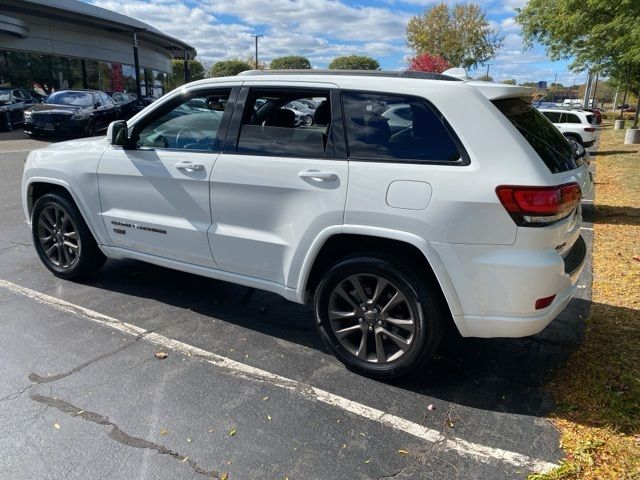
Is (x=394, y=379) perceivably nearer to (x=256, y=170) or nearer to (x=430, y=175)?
(x=430, y=175)

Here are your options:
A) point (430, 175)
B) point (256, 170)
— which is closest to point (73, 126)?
point (256, 170)

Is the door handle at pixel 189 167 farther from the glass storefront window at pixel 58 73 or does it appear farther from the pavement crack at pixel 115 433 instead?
the glass storefront window at pixel 58 73

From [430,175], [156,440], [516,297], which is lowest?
[156,440]

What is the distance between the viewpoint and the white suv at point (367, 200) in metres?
2.81

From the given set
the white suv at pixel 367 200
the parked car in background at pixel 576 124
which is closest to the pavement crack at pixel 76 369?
the white suv at pixel 367 200

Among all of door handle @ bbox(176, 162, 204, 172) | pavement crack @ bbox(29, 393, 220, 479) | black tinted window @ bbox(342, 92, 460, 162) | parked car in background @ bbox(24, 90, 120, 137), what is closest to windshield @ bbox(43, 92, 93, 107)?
parked car in background @ bbox(24, 90, 120, 137)

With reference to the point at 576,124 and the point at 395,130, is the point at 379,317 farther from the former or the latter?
the point at 576,124

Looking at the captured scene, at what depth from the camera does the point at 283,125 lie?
382cm

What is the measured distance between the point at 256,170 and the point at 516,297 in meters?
1.81

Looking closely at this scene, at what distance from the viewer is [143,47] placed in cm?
4066

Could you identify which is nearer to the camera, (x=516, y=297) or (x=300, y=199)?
(x=516, y=297)

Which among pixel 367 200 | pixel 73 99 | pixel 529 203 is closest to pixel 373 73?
pixel 367 200

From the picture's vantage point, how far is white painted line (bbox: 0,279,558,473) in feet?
8.59

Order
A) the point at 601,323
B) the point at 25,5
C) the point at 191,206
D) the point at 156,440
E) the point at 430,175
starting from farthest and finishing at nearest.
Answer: the point at 25,5, the point at 601,323, the point at 191,206, the point at 430,175, the point at 156,440
